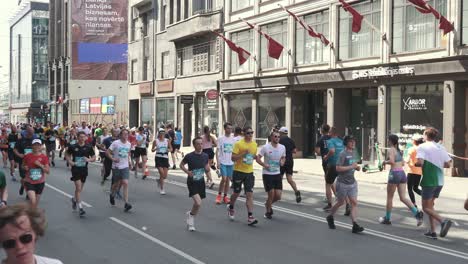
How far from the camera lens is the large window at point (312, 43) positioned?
25.5 metres

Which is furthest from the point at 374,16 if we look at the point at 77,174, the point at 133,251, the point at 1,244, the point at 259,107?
the point at 1,244

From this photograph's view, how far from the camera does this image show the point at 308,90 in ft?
89.7

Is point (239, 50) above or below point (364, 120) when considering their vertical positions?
above

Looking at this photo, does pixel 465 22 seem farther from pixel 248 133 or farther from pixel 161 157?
pixel 248 133

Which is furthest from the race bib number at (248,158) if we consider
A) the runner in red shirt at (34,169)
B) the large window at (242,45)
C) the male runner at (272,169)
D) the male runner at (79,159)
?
the large window at (242,45)

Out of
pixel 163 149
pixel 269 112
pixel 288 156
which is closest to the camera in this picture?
pixel 288 156

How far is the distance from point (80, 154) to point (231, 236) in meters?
3.99

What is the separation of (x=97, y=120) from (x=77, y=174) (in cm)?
4966

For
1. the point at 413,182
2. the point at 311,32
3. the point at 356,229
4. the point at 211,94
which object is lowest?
the point at 356,229

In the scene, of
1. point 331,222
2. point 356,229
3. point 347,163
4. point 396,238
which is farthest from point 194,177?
point 396,238

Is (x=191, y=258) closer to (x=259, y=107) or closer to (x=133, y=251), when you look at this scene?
(x=133, y=251)

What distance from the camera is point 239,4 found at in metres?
31.9

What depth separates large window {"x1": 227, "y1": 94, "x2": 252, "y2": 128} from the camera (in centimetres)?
3141

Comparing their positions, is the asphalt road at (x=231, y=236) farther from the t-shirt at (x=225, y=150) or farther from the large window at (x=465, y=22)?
the large window at (x=465, y=22)
